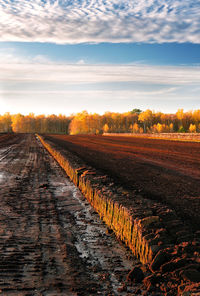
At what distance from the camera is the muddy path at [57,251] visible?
3.16 meters

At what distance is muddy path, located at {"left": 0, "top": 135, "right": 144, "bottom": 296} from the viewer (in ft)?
10.4

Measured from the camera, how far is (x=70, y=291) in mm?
3035

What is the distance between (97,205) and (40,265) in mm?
2895

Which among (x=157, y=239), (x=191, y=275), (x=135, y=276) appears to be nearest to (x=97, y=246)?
(x=157, y=239)

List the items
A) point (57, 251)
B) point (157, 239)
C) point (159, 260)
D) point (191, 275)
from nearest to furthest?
point (191, 275), point (159, 260), point (157, 239), point (57, 251)

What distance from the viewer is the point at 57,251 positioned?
13.5 ft

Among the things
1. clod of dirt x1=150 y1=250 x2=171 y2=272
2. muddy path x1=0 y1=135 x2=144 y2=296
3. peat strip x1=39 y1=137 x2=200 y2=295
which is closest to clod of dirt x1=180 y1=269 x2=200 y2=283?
peat strip x1=39 y1=137 x2=200 y2=295

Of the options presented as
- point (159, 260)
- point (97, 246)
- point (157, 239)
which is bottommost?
point (97, 246)

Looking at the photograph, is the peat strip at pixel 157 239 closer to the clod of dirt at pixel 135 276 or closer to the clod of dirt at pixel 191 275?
the clod of dirt at pixel 191 275

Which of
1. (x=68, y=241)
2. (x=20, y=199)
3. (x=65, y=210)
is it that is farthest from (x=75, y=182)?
(x=68, y=241)

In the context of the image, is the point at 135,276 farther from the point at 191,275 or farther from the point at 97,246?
the point at 97,246

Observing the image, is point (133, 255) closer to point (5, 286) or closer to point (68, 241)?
point (68, 241)

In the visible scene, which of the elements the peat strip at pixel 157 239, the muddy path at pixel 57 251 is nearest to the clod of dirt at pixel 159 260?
the peat strip at pixel 157 239

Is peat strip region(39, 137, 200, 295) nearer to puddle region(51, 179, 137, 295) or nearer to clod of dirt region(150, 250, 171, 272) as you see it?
clod of dirt region(150, 250, 171, 272)
